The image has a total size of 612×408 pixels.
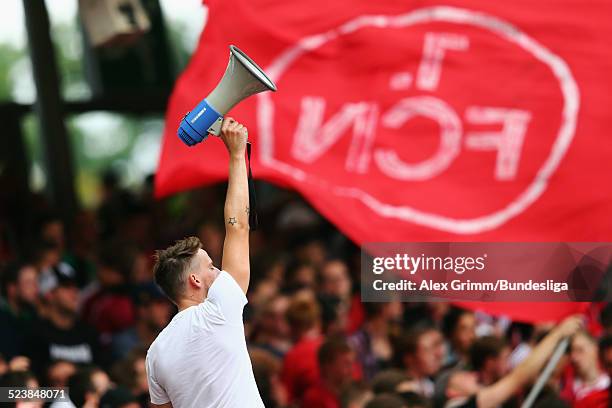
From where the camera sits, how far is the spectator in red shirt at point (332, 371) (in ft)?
32.1

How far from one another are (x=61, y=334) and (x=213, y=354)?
4.23 metres

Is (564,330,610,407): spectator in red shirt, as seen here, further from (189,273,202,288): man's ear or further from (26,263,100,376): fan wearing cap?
(189,273,202,288): man's ear

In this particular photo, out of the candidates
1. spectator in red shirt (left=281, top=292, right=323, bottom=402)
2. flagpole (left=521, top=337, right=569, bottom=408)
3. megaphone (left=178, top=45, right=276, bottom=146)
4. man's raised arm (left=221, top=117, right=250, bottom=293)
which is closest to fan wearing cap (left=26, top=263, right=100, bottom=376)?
spectator in red shirt (left=281, top=292, right=323, bottom=402)

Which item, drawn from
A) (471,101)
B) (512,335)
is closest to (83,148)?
(512,335)

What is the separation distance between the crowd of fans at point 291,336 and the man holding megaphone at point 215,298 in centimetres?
201

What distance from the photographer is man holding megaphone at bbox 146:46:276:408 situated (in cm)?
602

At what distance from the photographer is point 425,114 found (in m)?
8.96

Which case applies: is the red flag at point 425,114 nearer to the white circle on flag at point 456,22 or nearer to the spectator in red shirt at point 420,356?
the white circle on flag at point 456,22

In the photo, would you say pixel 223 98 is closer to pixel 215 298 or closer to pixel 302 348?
pixel 215 298

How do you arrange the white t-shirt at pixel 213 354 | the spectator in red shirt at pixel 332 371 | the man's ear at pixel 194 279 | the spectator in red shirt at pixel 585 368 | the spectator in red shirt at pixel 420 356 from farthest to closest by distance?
the spectator in red shirt at pixel 420 356, the spectator in red shirt at pixel 332 371, the spectator in red shirt at pixel 585 368, the man's ear at pixel 194 279, the white t-shirt at pixel 213 354

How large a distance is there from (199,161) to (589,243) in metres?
2.26

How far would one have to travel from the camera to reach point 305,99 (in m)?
9.02

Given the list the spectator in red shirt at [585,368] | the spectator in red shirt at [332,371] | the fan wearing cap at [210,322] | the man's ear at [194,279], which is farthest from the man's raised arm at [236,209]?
the spectator in red shirt at [585,368]

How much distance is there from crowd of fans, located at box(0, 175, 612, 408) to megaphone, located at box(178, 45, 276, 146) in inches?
96.5
